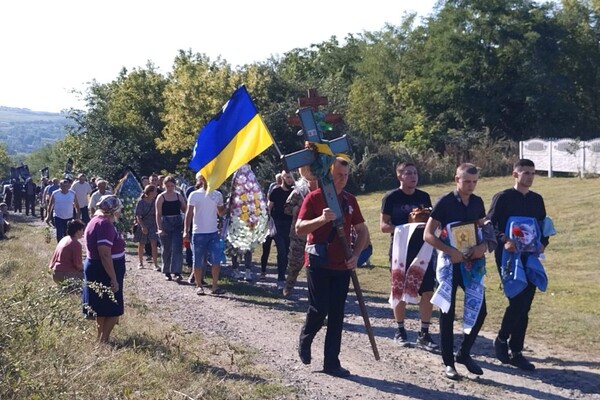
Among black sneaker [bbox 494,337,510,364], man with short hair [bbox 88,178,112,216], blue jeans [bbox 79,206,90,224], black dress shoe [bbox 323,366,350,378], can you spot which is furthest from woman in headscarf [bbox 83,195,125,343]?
blue jeans [bbox 79,206,90,224]

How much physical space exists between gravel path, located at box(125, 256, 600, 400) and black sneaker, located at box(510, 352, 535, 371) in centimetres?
7

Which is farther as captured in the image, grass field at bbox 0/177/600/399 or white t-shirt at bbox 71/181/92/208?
white t-shirt at bbox 71/181/92/208

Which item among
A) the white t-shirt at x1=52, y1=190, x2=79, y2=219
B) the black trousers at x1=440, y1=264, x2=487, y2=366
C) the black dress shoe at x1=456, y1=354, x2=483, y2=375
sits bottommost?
the black dress shoe at x1=456, y1=354, x2=483, y2=375

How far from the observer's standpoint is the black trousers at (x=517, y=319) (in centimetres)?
Answer: 805

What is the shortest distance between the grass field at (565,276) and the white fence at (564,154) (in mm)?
2621

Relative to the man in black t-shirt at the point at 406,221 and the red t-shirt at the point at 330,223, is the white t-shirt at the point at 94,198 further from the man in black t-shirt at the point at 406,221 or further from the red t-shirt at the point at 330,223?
the red t-shirt at the point at 330,223

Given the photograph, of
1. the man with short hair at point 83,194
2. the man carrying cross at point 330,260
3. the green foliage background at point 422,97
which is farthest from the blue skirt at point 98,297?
the green foliage background at point 422,97

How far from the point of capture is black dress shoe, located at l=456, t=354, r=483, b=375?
7.59 meters

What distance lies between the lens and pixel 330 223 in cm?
743

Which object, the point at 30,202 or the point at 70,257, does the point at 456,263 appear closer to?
the point at 70,257

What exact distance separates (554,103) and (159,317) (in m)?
34.6

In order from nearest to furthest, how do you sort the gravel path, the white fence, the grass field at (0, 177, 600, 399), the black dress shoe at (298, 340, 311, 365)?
the grass field at (0, 177, 600, 399) → the gravel path → the black dress shoe at (298, 340, 311, 365) → the white fence

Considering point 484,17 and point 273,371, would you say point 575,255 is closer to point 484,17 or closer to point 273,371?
point 273,371

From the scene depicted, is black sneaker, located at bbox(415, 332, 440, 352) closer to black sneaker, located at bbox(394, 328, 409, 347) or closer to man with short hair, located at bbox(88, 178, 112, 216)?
black sneaker, located at bbox(394, 328, 409, 347)
